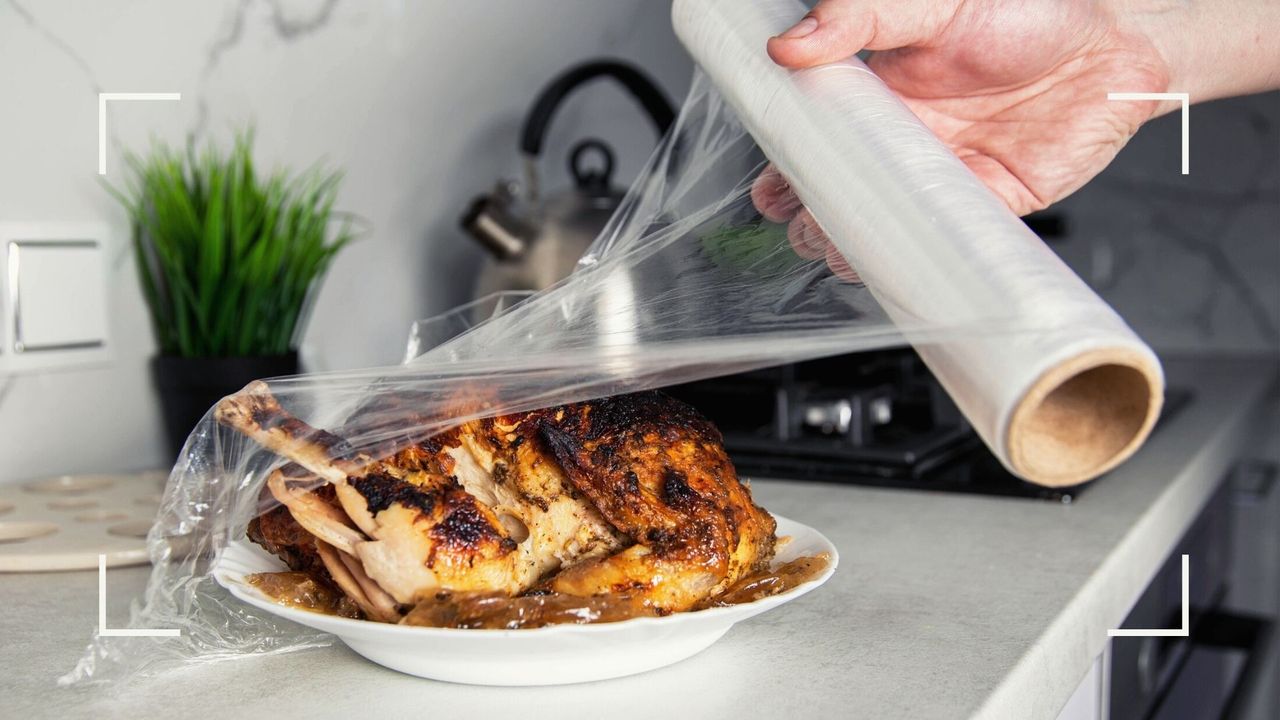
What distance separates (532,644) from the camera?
537 millimetres

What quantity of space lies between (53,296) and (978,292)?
87cm

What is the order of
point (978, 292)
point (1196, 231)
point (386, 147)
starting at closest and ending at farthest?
point (978, 292), point (386, 147), point (1196, 231)

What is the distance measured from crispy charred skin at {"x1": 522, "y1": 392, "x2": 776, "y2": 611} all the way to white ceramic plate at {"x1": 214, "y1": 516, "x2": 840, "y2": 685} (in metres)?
0.03

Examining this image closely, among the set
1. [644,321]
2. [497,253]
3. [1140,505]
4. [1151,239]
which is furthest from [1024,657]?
[1151,239]

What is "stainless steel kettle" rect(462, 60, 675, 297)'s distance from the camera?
4.56 ft

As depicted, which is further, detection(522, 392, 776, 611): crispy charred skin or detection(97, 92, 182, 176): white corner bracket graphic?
detection(97, 92, 182, 176): white corner bracket graphic

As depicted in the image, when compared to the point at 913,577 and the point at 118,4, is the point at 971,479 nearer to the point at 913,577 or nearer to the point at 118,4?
the point at 913,577

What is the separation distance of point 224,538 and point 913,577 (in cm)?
46

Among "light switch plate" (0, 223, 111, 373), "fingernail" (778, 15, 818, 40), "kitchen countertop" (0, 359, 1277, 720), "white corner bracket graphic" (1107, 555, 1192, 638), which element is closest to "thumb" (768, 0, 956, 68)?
"fingernail" (778, 15, 818, 40)

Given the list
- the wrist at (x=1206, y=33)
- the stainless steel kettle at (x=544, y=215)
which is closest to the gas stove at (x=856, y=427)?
the stainless steel kettle at (x=544, y=215)

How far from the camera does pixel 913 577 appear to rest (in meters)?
0.80

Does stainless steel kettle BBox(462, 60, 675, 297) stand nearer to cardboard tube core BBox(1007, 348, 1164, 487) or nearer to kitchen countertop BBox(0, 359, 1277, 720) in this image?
kitchen countertop BBox(0, 359, 1277, 720)

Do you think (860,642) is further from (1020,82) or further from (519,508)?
(1020,82)

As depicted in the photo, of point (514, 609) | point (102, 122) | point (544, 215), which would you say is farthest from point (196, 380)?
point (514, 609)
